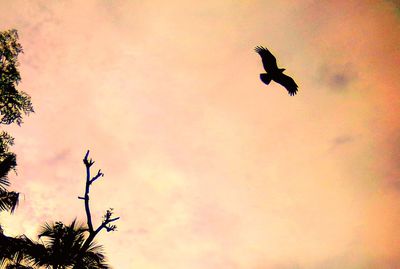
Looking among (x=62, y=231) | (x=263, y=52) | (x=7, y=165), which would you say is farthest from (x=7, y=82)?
(x=263, y=52)

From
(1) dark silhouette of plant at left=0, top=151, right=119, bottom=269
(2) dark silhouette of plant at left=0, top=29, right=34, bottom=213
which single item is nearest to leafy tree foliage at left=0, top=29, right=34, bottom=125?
(2) dark silhouette of plant at left=0, top=29, right=34, bottom=213

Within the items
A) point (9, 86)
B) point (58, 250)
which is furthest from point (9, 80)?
point (58, 250)

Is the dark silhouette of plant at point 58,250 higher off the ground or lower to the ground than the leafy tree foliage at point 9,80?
lower

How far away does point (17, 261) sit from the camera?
20.6ft

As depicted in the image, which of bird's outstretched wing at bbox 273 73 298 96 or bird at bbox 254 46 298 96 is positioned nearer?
bird at bbox 254 46 298 96

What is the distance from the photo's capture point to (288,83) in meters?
9.56

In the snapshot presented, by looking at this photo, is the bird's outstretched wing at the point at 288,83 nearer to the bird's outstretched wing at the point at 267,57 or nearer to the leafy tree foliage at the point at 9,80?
the bird's outstretched wing at the point at 267,57

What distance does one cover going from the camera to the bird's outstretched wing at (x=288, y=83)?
9.35m

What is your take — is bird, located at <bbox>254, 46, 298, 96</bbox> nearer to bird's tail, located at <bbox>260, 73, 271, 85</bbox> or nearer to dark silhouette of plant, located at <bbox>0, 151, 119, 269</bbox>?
bird's tail, located at <bbox>260, 73, 271, 85</bbox>

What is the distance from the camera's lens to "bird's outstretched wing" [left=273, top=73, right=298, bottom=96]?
30.7 feet

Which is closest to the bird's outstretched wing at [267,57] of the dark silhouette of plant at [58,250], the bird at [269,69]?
the bird at [269,69]

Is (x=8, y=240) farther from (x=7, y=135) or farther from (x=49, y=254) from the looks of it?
(x=7, y=135)

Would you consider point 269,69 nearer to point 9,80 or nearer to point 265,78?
point 265,78

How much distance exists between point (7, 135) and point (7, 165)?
5.43 m
